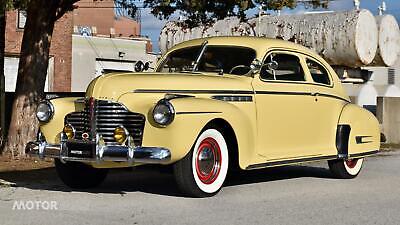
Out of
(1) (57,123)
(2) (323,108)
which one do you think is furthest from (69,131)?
(2) (323,108)

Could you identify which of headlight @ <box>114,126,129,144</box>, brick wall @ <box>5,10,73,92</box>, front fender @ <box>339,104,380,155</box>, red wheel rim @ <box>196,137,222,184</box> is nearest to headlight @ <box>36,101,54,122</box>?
headlight @ <box>114,126,129,144</box>

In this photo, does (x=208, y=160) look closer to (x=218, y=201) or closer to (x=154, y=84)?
(x=218, y=201)

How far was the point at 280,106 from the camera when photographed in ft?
30.7

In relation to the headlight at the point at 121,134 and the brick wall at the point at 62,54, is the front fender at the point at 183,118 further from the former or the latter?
the brick wall at the point at 62,54

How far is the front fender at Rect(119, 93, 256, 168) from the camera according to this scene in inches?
307

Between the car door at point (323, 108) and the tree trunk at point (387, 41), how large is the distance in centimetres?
858

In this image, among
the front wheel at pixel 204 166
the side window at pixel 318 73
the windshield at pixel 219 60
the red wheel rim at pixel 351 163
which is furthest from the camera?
the red wheel rim at pixel 351 163

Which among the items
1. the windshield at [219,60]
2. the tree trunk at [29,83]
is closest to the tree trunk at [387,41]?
the tree trunk at [29,83]

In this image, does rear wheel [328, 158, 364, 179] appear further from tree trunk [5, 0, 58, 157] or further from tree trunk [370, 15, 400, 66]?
tree trunk [370, 15, 400, 66]

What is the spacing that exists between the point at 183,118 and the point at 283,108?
6.56 ft

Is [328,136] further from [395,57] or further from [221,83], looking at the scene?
[395,57]

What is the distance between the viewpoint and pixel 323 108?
33.1 feet

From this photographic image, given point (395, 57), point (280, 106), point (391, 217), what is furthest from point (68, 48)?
point (391, 217)

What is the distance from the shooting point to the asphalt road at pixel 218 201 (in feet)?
23.6
